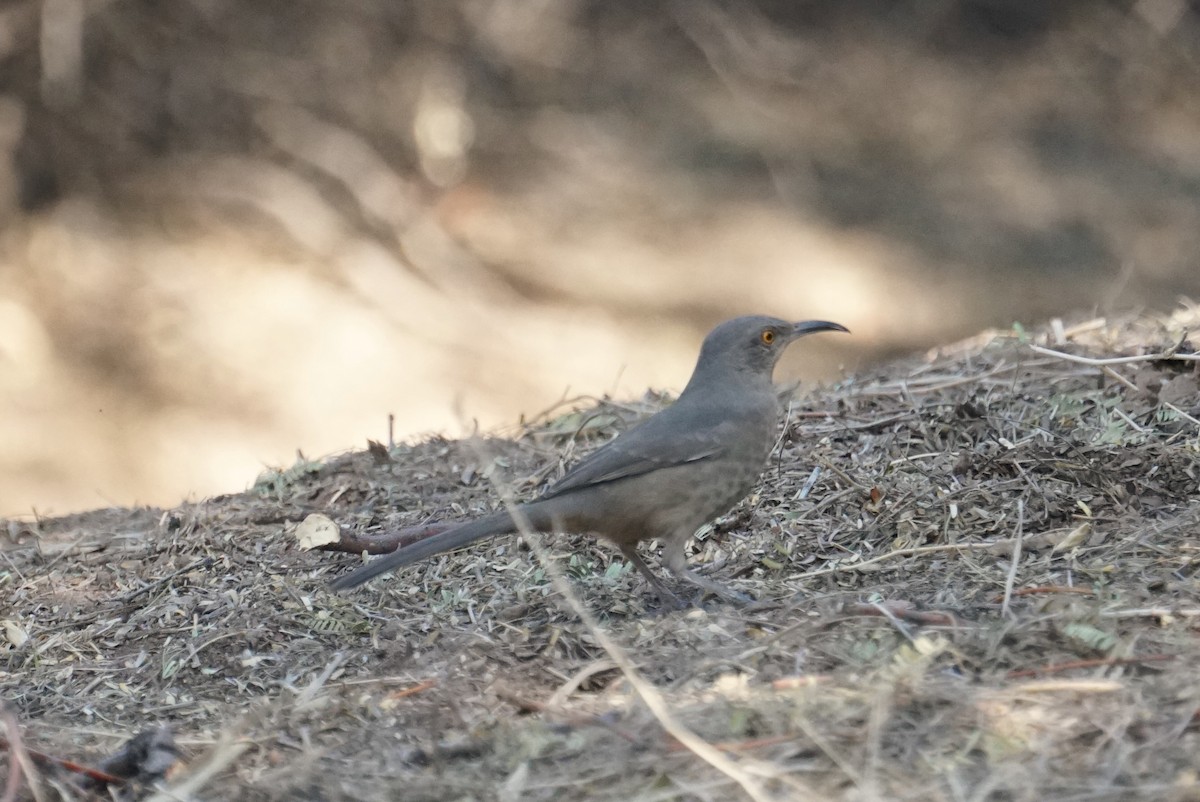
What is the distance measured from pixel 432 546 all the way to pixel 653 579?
76 centimetres

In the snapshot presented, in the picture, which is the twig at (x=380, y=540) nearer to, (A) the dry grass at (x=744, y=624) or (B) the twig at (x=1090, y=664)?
(A) the dry grass at (x=744, y=624)

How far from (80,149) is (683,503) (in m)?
8.31

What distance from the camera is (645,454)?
4.39 m

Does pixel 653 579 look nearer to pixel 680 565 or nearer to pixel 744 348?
pixel 680 565

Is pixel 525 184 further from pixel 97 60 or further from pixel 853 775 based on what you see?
pixel 853 775

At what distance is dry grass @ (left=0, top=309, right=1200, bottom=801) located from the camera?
9.62 feet

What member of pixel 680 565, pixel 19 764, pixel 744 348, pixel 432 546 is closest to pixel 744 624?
pixel 680 565

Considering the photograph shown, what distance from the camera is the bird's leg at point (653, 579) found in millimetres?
4258

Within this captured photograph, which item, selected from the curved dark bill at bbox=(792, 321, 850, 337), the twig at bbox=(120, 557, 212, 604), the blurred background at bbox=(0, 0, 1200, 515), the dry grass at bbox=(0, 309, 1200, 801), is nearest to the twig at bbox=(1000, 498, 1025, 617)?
the dry grass at bbox=(0, 309, 1200, 801)

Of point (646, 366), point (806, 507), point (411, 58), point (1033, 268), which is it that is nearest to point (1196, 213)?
point (1033, 268)

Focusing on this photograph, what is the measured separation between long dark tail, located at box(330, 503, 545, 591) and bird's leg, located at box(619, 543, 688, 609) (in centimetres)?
49

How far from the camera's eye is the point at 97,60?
11.0m

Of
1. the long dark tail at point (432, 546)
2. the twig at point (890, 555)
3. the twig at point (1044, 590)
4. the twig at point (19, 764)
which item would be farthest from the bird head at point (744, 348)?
the twig at point (19, 764)

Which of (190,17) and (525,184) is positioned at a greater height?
(190,17)
